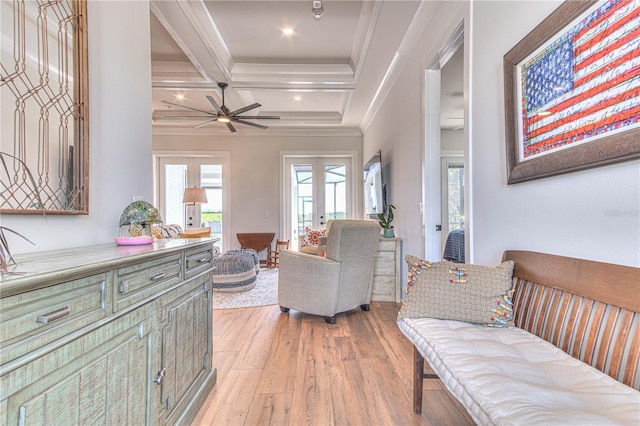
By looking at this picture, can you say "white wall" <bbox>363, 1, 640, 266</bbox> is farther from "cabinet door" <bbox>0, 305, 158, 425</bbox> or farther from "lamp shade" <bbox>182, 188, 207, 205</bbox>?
"lamp shade" <bbox>182, 188, 207, 205</bbox>

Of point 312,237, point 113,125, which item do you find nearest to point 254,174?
point 312,237

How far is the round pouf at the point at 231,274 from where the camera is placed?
3.65 m

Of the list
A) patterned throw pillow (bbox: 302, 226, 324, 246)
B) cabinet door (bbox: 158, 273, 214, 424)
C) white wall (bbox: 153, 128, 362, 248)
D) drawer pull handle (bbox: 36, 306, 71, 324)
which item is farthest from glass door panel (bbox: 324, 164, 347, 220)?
drawer pull handle (bbox: 36, 306, 71, 324)

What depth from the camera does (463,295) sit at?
4.42 feet

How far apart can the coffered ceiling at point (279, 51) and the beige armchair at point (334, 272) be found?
1984 mm

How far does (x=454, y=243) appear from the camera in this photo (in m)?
3.77

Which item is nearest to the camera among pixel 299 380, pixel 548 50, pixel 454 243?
pixel 548 50

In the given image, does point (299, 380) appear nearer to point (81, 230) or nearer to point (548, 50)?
point (81, 230)

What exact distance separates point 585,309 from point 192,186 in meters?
6.13

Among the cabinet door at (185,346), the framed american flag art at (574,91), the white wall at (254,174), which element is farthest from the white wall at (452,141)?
the cabinet door at (185,346)

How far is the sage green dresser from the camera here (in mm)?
664

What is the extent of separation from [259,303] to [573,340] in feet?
9.54

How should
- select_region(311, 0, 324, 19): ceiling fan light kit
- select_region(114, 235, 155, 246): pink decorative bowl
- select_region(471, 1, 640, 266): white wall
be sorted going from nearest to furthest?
select_region(471, 1, 640, 266): white wall → select_region(114, 235, 155, 246): pink decorative bowl → select_region(311, 0, 324, 19): ceiling fan light kit

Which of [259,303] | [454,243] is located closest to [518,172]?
[454,243]
